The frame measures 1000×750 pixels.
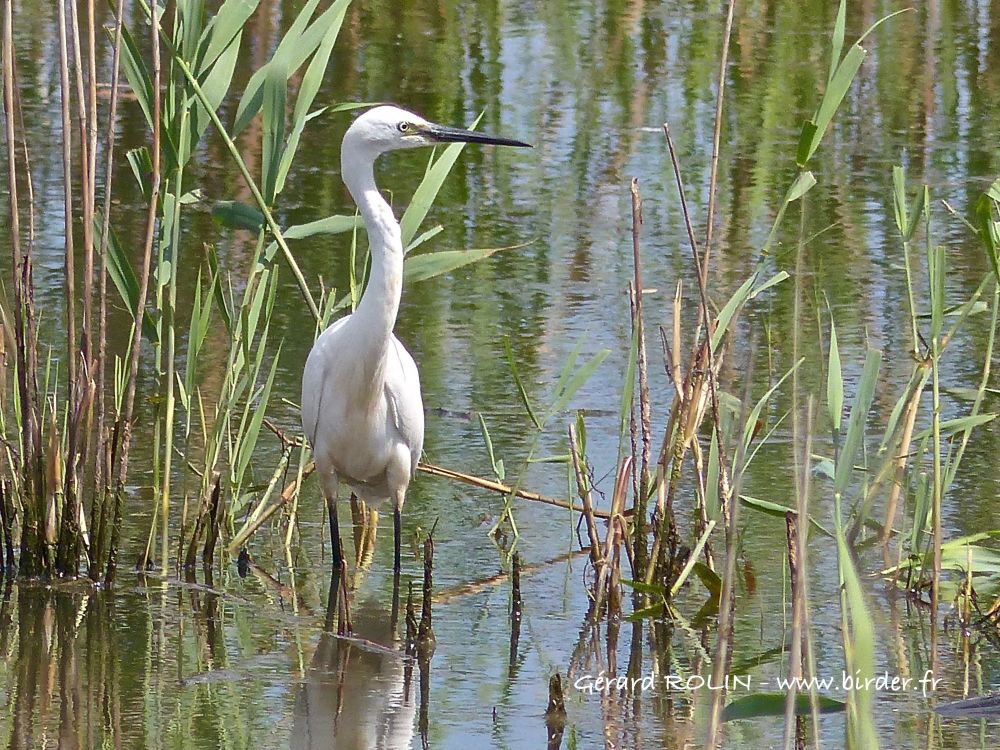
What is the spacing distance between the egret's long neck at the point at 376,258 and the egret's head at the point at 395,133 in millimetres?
35

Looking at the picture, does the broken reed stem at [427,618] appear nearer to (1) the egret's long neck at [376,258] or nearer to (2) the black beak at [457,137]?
(1) the egret's long neck at [376,258]

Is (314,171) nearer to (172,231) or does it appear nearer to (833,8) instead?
(172,231)

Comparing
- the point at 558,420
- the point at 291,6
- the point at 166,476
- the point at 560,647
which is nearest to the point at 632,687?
the point at 560,647

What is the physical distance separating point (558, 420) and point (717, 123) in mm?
1912

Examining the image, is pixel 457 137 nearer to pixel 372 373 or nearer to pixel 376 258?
pixel 376 258

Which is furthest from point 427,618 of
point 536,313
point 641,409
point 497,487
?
point 536,313

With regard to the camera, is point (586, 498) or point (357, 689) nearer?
point (357, 689)

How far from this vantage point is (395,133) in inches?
164

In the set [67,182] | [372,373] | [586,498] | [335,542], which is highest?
[67,182]

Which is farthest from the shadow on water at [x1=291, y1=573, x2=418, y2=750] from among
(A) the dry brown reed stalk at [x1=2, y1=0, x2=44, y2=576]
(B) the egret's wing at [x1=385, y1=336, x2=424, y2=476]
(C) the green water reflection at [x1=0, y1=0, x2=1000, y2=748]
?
(A) the dry brown reed stalk at [x1=2, y1=0, x2=44, y2=576]

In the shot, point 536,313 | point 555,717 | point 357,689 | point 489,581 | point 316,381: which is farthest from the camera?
point 536,313

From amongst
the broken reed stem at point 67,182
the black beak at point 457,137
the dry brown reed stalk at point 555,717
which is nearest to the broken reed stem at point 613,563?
the dry brown reed stalk at point 555,717

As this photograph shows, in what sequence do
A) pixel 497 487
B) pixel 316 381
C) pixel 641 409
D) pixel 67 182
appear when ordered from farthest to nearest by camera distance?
pixel 497 487, pixel 316 381, pixel 641 409, pixel 67 182

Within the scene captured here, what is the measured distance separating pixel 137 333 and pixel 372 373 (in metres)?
0.68
